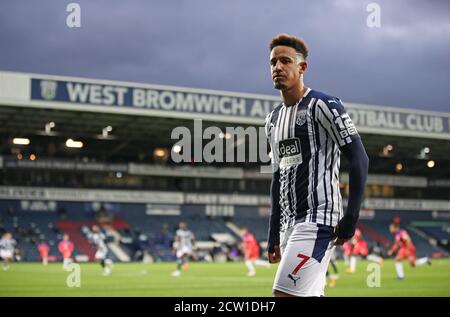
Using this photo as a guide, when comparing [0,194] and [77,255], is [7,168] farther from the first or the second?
[77,255]

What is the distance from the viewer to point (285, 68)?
15.6 ft

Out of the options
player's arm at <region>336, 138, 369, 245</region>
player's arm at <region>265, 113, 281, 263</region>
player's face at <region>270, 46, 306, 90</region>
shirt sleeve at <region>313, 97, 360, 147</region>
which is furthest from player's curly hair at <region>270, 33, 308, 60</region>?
player's arm at <region>336, 138, 369, 245</region>

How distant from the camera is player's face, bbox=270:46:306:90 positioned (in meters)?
4.77

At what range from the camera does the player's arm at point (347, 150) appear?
4414mm

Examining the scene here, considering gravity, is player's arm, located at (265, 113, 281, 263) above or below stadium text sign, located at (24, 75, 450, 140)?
below

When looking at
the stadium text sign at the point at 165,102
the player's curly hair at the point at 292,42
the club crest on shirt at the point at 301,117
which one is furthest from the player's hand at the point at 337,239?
the stadium text sign at the point at 165,102

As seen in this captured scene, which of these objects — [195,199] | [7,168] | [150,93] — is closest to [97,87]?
[150,93]

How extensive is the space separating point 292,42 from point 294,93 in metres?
0.36

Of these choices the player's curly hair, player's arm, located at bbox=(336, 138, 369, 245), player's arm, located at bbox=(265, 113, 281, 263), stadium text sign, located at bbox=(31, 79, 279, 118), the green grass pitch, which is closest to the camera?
player's arm, located at bbox=(336, 138, 369, 245)

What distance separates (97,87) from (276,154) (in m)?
28.2

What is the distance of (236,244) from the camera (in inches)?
1666

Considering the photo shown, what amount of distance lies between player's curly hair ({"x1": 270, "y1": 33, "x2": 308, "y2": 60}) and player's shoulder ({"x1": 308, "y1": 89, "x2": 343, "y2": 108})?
11.4 inches

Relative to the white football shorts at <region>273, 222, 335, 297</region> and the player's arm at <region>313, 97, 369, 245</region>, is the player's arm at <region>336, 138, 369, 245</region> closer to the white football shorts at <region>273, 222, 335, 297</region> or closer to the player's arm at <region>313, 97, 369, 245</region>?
the player's arm at <region>313, 97, 369, 245</region>

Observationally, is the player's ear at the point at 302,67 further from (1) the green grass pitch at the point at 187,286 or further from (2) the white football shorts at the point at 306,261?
(1) the green grass pitch at the point at 187,286
